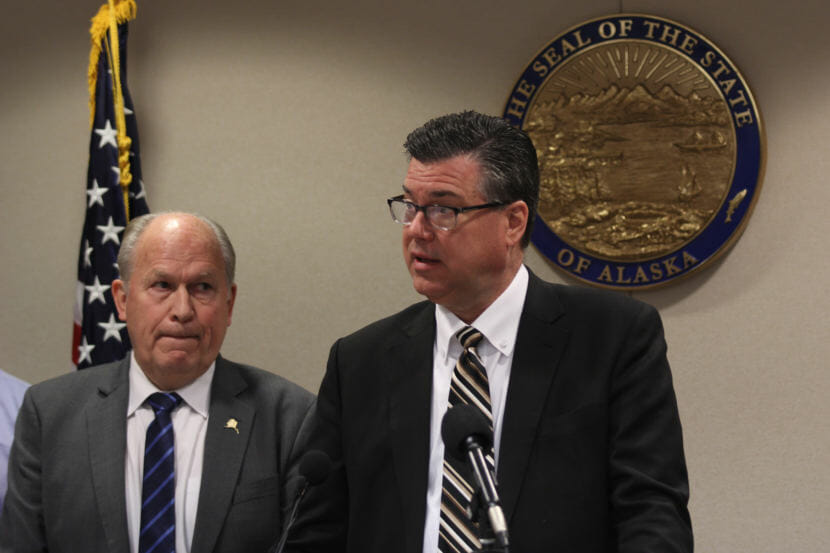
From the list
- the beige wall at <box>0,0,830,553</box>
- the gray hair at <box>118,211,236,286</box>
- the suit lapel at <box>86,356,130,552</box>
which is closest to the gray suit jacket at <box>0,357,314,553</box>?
the suit lapel at <box>86,356,130,552</box>

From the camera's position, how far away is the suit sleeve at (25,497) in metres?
2.27

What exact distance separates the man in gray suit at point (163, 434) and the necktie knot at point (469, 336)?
1.97ft

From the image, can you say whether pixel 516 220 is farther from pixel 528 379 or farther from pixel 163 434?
pixel 163 434

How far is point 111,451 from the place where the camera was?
2307 mm

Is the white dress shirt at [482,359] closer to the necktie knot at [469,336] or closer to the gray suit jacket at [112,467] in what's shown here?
the necktie knot at [469,336]

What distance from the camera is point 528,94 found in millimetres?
3896

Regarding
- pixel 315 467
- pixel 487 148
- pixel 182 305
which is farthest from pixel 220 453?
pixel 487 148

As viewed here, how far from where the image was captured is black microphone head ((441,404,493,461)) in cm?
143

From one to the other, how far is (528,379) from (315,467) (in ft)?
1.61

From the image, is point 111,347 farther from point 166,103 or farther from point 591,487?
point 591,487

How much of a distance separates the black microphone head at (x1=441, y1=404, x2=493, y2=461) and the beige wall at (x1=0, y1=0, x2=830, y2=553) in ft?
8.19

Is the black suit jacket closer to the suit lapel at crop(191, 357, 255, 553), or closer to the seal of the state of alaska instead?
the suit lapel at crop(191, 357, 255, 553)

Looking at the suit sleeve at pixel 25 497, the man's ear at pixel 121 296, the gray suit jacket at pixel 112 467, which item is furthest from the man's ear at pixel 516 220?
the suit sleeve at pixel 25 497

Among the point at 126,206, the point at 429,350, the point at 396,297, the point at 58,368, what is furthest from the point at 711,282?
the point at 58,368
